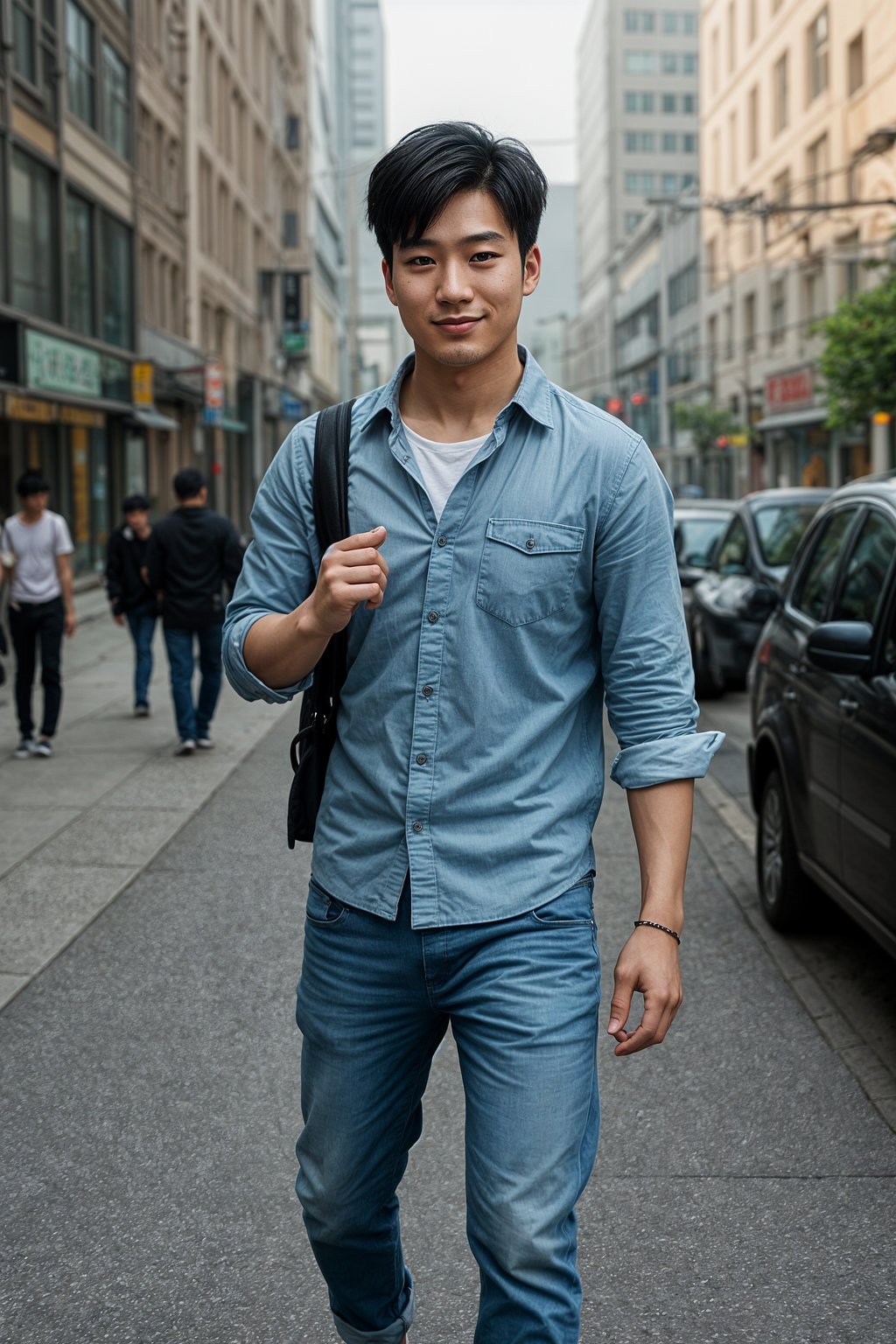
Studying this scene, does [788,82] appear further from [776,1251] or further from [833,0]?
[776,1251]

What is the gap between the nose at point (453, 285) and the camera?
2.41 metres

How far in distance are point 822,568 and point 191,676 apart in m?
5.20

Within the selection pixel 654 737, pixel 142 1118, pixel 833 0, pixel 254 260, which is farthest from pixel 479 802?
pixel 254 260

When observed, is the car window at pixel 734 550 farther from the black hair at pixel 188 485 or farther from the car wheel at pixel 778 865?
the car wheel at pixel 778 865

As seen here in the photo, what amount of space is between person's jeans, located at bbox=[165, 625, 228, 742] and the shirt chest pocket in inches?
330

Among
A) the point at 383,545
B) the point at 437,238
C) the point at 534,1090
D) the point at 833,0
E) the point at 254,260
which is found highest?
the point at 833,0

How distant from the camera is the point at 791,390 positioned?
4272cm

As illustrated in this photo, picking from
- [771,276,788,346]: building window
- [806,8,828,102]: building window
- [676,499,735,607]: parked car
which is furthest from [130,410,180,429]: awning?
[771,276,788,346]: building window

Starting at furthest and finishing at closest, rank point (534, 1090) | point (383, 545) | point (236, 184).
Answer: point (236, 184), point (383, 545), point (534, 1090)

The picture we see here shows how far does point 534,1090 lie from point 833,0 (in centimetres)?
4060

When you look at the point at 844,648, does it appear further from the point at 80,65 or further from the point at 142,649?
the point at 80,65

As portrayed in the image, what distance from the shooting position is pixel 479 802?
2.39m

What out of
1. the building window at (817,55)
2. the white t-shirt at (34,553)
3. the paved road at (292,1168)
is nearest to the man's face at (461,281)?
the paved road at (292,1168)

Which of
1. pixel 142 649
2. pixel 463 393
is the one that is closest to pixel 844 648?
pixel 463 393
